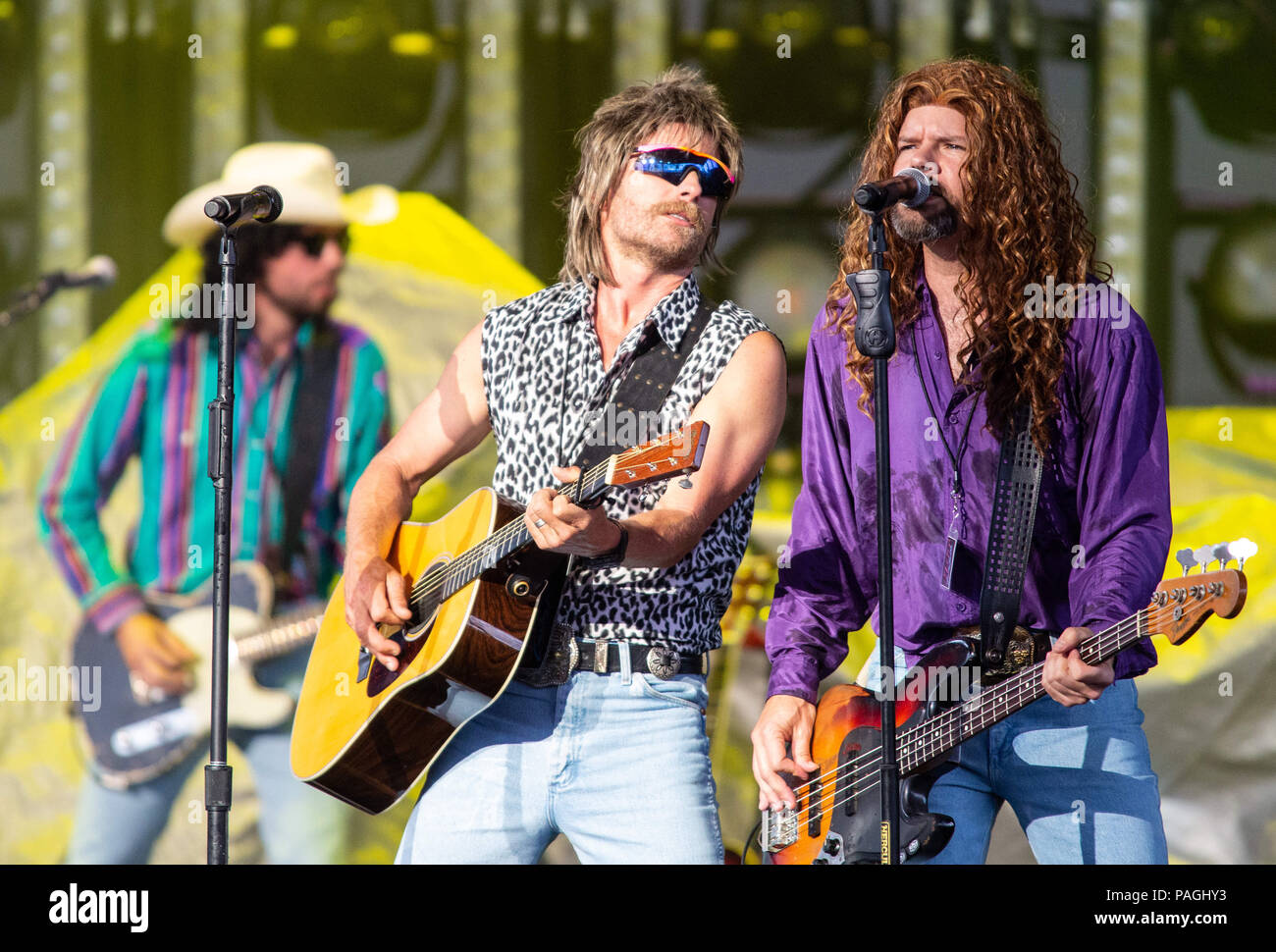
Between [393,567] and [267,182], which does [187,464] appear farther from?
[393,567]

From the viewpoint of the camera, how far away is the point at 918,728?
10.1ft

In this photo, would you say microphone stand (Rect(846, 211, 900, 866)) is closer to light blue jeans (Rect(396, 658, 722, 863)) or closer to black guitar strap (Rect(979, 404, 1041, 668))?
black guitar strap (Rect(979, 404, 1041, 668))

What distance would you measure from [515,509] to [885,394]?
89cm

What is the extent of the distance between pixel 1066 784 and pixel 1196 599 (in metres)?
0.45

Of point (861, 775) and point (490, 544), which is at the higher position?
point (490, 544)

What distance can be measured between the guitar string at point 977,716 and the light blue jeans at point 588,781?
0.27m

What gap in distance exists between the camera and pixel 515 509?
3.27 m

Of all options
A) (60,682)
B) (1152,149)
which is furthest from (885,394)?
(60,682)

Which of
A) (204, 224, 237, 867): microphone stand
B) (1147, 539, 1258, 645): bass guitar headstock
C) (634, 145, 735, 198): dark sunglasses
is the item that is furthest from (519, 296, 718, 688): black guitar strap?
(1147, 539, 1258, 645): bass guitar headstock

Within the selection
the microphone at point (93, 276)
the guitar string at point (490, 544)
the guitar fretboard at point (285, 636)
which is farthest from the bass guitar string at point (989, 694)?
the microphone at point (93, 276)

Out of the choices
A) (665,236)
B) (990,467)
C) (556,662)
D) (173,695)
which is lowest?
(173,695)

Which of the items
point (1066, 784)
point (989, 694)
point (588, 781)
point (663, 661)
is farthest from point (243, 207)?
point (1066, 784)

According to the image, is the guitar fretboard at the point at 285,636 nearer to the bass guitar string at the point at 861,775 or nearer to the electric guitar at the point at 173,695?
the electric guitar at the point at 173,695
